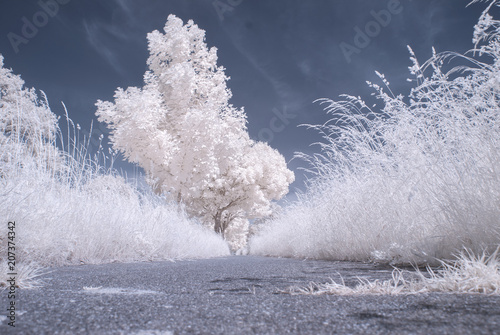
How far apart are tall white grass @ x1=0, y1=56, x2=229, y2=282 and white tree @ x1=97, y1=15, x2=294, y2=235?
357 cm

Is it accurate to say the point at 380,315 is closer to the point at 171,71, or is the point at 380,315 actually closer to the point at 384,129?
the point at 384,129

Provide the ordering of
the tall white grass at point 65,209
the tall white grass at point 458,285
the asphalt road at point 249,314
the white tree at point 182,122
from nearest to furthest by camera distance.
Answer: the asphalt road at point 249,314, the tall white grass at point 458,285, the tall white grass at point 65,209, the white tree at point 182,122

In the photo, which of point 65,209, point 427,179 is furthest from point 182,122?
point 427,179

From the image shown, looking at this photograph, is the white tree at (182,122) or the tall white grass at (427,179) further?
the white tree at (182,122)

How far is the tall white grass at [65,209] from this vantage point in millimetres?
3217

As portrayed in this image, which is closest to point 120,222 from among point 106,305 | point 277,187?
point 106,305

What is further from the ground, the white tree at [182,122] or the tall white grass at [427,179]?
the white tree at [182,122]

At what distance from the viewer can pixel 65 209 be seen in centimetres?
407

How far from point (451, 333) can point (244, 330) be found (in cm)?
59

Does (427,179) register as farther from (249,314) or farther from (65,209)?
(65,209)

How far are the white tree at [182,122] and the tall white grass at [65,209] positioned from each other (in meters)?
3.57

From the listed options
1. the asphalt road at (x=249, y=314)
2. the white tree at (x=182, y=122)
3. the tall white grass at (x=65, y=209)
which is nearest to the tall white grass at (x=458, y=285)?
the asphalt road at (x=249, y=314)

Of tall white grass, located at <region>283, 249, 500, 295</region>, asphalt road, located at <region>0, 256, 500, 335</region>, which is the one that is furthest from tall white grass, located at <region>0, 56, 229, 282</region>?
tall white grass, located at <region>283, 249, 500, 295</region>

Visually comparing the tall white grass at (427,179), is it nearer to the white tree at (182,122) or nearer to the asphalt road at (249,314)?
the asphalt road at (249,314)
